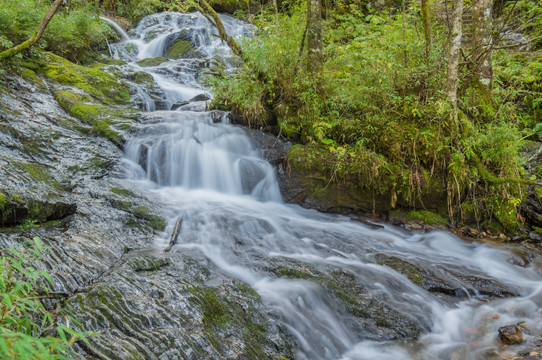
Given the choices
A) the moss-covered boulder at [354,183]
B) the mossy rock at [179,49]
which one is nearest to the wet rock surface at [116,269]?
the moss-covered boulder at [354,183]

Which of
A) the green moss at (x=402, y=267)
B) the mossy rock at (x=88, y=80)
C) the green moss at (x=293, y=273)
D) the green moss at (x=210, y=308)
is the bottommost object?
the green moss at (x=402, y=267)

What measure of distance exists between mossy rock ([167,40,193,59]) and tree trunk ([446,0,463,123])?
479 inches

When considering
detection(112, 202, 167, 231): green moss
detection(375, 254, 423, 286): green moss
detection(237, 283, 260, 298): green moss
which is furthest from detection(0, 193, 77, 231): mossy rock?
detection(375, 254, 423, 286): green moss

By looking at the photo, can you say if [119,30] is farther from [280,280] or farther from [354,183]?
[280,280]

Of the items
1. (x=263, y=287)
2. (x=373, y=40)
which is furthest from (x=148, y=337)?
(x=373, y=40)

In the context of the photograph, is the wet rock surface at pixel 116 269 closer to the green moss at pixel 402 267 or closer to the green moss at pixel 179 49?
the green moss at pixel 402 267

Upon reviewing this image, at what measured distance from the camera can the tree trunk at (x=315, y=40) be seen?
650 centimetres

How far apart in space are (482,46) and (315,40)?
10.7ft

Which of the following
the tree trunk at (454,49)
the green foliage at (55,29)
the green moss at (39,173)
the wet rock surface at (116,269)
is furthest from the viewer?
the green foliage at (55,29)

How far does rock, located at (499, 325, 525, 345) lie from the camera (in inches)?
119

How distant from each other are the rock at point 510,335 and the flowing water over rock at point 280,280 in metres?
0.09

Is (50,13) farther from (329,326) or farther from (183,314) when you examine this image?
(329,326)

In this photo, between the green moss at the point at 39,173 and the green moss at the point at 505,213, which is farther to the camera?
the green moss at the point at 505,213

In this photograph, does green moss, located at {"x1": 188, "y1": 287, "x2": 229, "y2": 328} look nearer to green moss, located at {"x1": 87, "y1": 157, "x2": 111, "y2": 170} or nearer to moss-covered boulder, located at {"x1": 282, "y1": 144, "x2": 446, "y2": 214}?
→ moss-covered boulder, located at {"x1": 282, "y1": 144, "x2": 446, "y2": 214}
